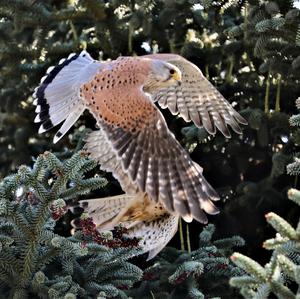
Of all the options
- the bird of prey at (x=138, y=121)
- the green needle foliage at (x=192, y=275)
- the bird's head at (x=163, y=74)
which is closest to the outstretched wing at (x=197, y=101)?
the bird of prey at (x=138, y=121)

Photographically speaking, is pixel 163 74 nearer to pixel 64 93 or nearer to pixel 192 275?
pixel 64 93

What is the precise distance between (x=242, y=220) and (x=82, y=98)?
Result: 1.16 meters

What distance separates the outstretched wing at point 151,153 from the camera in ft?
13.5

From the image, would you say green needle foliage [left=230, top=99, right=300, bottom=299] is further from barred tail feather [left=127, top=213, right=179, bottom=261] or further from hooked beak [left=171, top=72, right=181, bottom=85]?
hooked beak [left=171, top=72, right=181, bottom=85]

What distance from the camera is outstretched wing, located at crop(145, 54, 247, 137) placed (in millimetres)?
5066

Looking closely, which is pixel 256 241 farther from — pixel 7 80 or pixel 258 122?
pixel 7 80

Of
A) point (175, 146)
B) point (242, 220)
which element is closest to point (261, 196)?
point (242, 220)

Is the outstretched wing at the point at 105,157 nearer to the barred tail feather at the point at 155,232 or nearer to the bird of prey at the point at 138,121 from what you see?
the bird of prey at the point at 138,121

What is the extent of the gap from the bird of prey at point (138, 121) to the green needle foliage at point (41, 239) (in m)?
0.54

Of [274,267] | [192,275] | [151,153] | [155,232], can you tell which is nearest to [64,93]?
[151,153]

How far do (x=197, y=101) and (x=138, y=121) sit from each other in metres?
0.76

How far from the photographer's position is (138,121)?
15.2 feet

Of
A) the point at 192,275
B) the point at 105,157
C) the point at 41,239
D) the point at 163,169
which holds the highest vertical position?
the point at 41,239

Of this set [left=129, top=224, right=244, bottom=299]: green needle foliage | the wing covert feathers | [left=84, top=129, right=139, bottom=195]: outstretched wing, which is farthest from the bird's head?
[left=129, top=224, right=244, bottom=299]: green needle foliage
